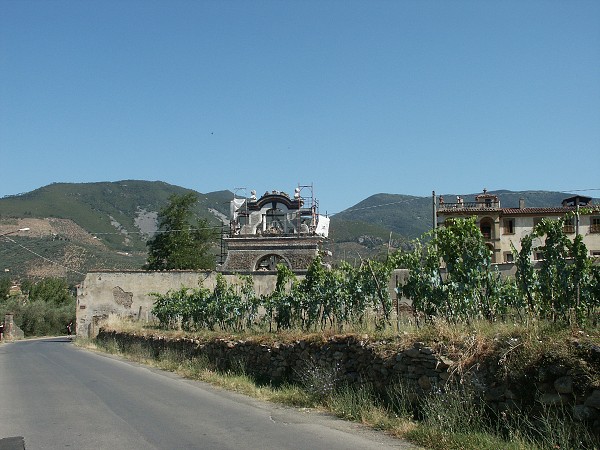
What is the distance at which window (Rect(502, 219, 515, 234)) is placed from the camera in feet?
199

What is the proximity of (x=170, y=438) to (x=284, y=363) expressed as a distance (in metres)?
5.79

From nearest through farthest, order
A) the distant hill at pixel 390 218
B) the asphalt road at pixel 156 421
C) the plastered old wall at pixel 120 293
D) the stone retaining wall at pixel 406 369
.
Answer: the stone retaining wall at pixel 406 369 → the asphalt road at pixel 156 421 → the plastered old wall at pixel 120 293 → the distant hill at pixel 390 218

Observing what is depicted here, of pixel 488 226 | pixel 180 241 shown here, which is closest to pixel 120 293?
pixel 180 241

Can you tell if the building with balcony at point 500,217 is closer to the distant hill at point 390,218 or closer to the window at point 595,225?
the window at point 595,225

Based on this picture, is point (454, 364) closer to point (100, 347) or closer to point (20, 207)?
point (100, 347)

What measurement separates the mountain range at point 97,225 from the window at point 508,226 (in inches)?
697

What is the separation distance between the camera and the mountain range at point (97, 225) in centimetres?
11319

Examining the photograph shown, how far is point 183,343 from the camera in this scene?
21984mm

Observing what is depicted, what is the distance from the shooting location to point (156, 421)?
10883 mm

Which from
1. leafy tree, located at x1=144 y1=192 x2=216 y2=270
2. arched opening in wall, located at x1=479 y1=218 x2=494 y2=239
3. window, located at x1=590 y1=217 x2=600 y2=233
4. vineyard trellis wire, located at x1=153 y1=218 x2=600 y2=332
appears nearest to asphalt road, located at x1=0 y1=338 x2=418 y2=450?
vineyard trellis wire, located at x1=153 y1=218 x2=600 y2=332

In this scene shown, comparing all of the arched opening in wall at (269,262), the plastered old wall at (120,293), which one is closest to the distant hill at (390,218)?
the arched opening in wall at (269,262)

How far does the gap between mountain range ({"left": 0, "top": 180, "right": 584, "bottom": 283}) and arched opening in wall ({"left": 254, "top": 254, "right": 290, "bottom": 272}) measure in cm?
1805

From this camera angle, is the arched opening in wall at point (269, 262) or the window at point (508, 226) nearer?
the arched opening in wall at point (269, 262)

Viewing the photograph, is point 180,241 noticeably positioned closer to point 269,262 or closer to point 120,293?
point 269,262
